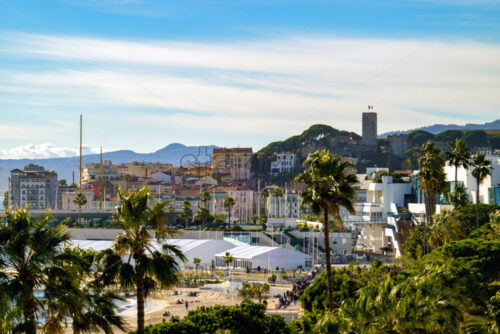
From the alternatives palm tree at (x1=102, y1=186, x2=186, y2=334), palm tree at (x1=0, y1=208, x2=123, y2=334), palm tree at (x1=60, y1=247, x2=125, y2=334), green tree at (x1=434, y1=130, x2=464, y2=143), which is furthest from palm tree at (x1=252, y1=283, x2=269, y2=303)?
green tree at (x1=434, y1=130, x2=464, y2=143)

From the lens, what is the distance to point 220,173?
577 ft

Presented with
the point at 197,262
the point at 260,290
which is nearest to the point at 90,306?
the point at 260,290

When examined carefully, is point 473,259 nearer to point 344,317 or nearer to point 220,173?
point 344,317

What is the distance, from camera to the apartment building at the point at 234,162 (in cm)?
17962

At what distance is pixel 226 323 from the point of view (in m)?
19.5

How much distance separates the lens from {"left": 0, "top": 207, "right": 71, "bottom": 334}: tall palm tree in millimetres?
13289

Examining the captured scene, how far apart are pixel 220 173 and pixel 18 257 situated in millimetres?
162526

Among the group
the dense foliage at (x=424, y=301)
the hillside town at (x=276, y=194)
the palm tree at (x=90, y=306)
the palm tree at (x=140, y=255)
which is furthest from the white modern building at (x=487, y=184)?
the palm tree at (x=90, y=306)

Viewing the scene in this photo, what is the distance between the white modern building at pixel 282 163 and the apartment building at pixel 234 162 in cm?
655

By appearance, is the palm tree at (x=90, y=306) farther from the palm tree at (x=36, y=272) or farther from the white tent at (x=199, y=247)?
the white tent at (x=199, y=247)

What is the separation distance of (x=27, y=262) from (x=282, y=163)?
16459cm

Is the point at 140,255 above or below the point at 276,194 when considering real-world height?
below

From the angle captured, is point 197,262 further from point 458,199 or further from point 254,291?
point 458,199

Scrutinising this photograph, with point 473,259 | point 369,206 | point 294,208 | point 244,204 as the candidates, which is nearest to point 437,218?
point 473,259
